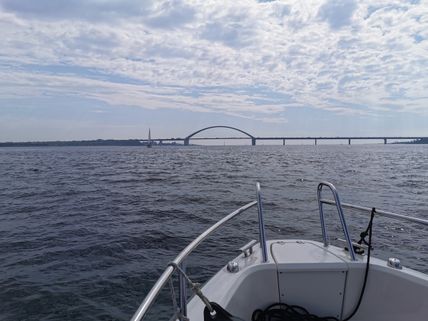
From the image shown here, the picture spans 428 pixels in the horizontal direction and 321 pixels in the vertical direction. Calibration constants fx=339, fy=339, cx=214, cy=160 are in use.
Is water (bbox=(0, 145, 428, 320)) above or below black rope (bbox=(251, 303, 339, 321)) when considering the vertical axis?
below

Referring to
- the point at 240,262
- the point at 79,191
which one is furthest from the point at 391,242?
the point at 79,191

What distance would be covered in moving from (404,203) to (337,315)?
485 inches

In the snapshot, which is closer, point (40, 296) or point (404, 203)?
point (40, 296)

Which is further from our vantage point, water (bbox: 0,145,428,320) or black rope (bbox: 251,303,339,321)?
water (bbox: 0,145,428,320)

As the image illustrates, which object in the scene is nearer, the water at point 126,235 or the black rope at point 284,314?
the black rope at point 284,314

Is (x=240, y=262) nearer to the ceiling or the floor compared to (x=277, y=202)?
nearer to the ceiling

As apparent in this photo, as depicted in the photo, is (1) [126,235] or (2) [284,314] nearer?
(2) [284,314]

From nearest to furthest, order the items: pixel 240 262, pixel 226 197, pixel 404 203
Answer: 1. pixel 240 262
2. pixel 404 203
3. pixel 226 197

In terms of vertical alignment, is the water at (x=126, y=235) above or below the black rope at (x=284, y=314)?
below

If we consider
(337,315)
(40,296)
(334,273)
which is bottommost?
(40,296)

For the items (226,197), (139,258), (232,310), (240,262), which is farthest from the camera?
(226,197)

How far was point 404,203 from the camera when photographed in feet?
45.0

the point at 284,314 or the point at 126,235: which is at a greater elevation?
the point at 284,314

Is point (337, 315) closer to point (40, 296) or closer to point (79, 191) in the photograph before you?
point (40, 296)
